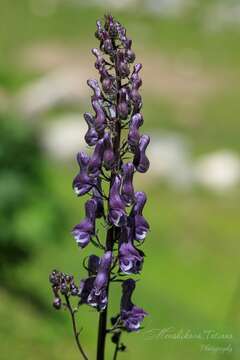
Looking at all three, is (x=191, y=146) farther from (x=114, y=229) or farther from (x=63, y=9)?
(x=114, y=229)

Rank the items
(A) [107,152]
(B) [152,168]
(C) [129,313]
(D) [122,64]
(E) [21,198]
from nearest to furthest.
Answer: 1. (D) [122,64]
2. (A) [107,152]
3. (C) [129,313]
4. (E) [21,198]
5. (B) [152,168]

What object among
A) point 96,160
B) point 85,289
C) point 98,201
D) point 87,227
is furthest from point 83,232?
point 96,160

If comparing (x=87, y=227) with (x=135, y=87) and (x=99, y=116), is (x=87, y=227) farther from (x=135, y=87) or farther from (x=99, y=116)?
(x=135, y=87)

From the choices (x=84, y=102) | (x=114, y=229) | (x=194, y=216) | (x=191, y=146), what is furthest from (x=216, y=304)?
(x=114, y=229)

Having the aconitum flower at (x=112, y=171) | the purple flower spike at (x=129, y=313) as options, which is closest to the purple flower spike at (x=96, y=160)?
the aconitum flower at (x=112, y=171)

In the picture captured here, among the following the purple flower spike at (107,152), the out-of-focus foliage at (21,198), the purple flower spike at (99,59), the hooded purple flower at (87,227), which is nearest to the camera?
the purple flower spike at (99,59)

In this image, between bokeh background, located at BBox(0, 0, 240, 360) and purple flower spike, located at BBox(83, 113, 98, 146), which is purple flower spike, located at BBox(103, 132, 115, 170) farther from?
bokeh background, located at BBox(0, 0, 240, 360)

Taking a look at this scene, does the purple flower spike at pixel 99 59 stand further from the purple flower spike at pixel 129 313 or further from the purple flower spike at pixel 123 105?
the purple flower spike at pixel 129 313
